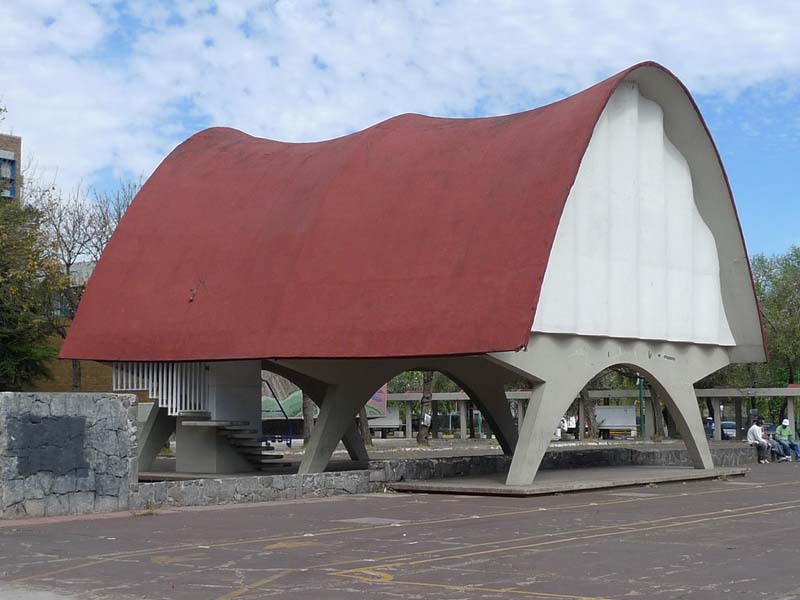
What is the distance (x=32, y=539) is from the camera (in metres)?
15.8

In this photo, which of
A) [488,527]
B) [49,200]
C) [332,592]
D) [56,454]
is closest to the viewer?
[332,592]

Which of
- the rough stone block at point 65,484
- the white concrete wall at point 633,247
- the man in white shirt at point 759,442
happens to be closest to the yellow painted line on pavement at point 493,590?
the rough stone block at point 65,484

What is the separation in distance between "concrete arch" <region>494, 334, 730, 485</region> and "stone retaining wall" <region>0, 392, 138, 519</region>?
7828 millimetres

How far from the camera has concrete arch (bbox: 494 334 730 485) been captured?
23.9 metres

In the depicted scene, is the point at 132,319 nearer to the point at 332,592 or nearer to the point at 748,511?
the point at 748,511

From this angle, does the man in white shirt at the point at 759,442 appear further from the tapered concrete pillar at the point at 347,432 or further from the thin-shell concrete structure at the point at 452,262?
the tapered concrete pillar at the point at 347,432

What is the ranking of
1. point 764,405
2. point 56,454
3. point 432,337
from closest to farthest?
point 56,454 < point 432,337 < point 764,405

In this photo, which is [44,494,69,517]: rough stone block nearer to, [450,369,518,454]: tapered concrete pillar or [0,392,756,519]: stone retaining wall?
[0,392,756,519]: stone retaining wall

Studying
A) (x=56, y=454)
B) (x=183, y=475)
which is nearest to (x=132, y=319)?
(x=183, y=475)

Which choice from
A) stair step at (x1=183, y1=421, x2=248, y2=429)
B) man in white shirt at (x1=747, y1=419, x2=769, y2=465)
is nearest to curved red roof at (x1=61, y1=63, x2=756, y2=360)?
stair step at (x1=183, y1=421, x2=248, y2=429)

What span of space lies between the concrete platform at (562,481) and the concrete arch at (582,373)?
0.69 meters

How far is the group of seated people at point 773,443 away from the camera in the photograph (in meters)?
36.0

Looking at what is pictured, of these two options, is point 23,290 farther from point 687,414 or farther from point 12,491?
point 687,414

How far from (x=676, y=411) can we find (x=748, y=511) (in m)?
9.47
